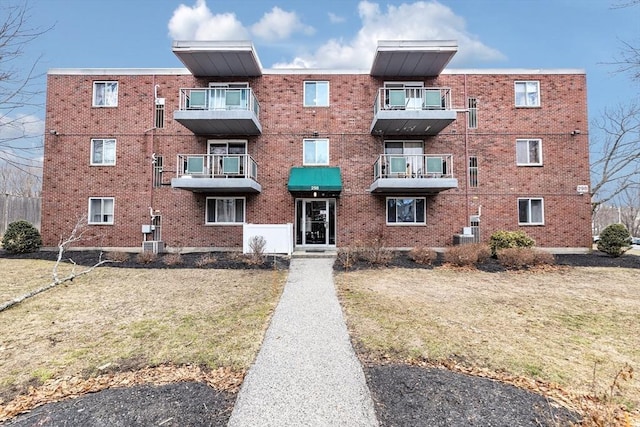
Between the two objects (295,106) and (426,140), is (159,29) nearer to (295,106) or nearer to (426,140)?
(295,106)

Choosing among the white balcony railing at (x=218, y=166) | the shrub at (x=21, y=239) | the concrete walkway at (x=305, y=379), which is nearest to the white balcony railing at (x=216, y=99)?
the white balcony railing at (x=218, y=166)

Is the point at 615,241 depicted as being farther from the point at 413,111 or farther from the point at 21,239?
the point at 21,239

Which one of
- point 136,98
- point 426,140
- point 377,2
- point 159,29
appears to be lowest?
point 426,140

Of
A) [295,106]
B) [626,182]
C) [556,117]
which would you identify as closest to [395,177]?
[295,106]

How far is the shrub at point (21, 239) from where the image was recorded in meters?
14.0

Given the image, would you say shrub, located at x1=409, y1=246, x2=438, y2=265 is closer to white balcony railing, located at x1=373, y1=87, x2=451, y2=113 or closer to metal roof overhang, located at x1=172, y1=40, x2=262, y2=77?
white balcony railing, located at x1=373, y1=87, x2=451, y2=113

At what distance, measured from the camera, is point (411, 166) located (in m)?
15.5

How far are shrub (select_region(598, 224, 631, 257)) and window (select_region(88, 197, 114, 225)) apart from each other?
23.8 metres

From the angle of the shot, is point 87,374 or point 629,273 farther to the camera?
point 629,273

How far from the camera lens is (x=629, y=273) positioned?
11.6m

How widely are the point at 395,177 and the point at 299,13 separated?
8.56m

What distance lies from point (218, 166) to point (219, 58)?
5.13m

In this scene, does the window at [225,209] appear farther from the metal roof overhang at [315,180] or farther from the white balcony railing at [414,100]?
the white balcony railing at [414,100]

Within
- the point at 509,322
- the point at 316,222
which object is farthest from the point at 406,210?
the point at 509,322
